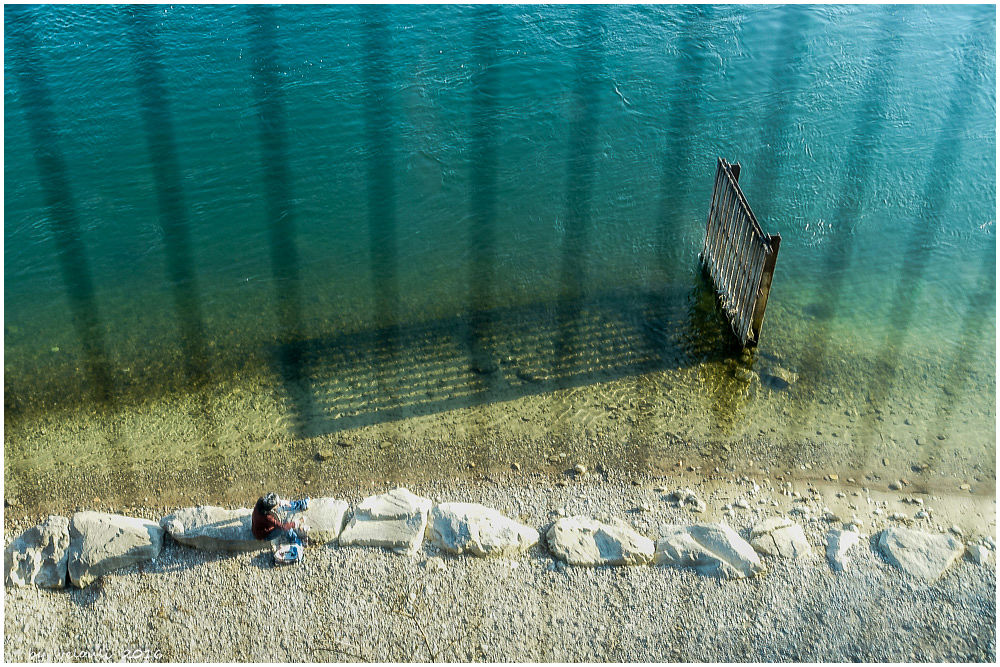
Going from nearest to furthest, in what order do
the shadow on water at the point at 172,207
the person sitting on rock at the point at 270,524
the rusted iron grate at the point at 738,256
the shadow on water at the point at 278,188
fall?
the person sitting on rock at the point at 270,524 < the rusted iron grate at the point at 738,256 < the shadow on water at the point at 172,207 < the shadow on water at the point at 278,188

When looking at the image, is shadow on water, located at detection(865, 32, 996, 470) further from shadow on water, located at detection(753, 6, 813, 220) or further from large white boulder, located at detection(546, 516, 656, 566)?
large white boulder, located at detection(546, 516, 656, 566)

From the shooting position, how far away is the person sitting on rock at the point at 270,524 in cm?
673

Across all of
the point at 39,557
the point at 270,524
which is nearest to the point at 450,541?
the point at 270,524

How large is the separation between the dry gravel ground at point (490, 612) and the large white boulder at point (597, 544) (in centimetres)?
11

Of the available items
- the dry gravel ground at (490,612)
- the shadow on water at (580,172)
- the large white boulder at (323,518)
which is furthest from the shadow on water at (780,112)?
the large white boulder at (323,518)

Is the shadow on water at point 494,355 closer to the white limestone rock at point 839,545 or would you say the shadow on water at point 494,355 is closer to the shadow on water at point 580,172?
the shadow on water at point 580,172

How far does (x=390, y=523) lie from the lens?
23.0 ft

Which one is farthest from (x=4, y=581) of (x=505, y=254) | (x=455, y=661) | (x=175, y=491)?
(x=505, y=254)

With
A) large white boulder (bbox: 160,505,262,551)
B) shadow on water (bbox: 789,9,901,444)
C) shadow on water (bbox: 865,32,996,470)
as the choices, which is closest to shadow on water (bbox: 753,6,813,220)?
shadow on water (bbox: 789,9,901,444)

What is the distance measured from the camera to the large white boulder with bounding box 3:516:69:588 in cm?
662

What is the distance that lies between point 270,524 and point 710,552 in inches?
143

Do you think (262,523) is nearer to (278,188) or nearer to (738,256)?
(738,256)

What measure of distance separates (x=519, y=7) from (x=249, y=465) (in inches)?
429

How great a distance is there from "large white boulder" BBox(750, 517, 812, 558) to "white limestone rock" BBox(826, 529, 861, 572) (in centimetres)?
18
